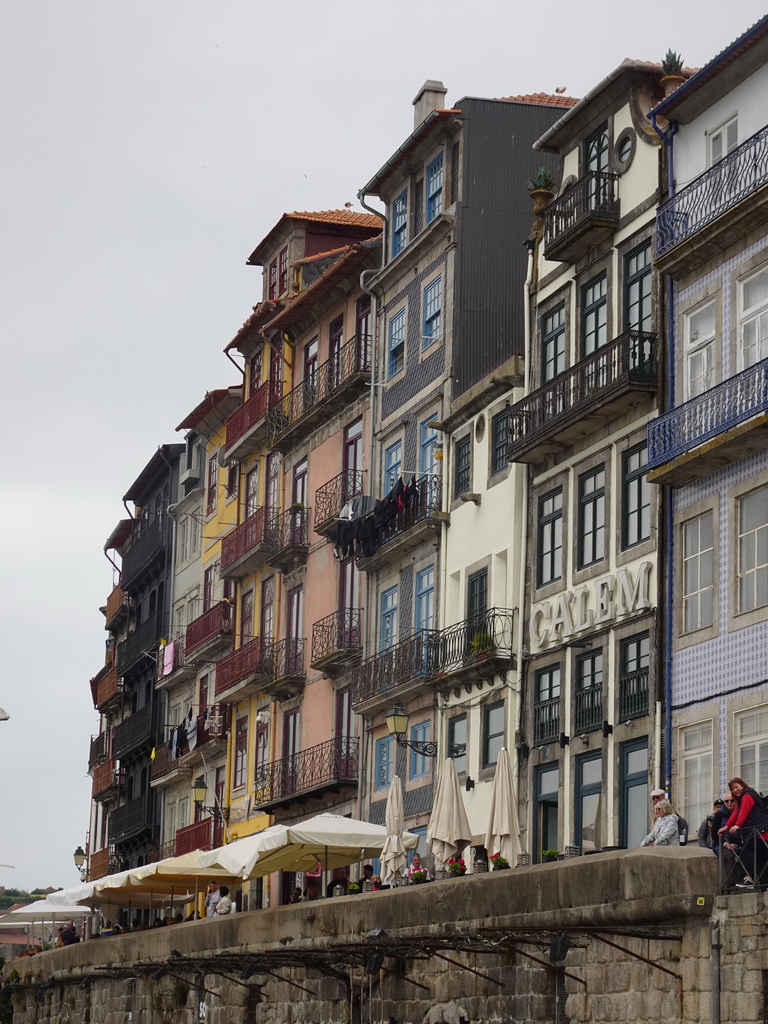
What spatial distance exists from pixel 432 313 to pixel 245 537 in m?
11.3

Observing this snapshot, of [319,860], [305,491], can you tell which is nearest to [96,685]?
[305,491]

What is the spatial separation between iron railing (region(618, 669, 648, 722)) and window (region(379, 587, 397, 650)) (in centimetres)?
1020

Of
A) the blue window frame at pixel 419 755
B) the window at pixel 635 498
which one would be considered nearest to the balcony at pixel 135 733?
the blue window frame at pixel 419 755

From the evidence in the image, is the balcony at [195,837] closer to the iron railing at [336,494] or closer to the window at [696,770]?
the iron railing at [336,494]

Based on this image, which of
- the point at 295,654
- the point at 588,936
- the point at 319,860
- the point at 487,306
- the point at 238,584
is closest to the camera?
the point at 588,936

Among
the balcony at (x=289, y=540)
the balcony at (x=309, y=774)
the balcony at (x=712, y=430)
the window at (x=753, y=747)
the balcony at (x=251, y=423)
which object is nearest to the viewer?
the window at (x=753, y=747)

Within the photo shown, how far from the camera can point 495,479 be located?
34.3 meters

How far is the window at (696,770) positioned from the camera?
2647cm

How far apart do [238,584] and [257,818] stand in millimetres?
6366

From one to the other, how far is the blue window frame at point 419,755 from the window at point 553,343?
7.36 meters

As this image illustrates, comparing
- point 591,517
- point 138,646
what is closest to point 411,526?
point 591,517

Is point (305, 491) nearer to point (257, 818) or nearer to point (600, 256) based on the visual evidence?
point (257, 818)

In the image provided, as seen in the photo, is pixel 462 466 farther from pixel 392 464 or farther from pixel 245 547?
pixel 245 547

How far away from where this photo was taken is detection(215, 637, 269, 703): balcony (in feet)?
152
